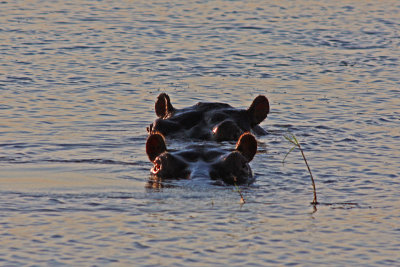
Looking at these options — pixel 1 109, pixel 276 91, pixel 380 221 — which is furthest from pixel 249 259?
pixel 276 91

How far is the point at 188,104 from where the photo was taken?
1554 centimetres

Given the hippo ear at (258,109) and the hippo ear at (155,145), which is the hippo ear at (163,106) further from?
the hippo ear at (155,145)

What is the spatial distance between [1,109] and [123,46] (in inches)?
252

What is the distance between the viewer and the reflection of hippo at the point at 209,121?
495 inches

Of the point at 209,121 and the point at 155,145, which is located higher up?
the point at 155,145

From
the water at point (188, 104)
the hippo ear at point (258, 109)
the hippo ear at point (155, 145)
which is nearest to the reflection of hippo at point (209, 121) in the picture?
the hippo ear at point (258, 109)

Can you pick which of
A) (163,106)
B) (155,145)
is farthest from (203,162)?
(163,106)

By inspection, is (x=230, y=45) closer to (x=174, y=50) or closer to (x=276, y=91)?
(x=174, y=50)

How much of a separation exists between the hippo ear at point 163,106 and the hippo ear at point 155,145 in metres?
2.71

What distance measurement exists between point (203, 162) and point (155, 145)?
721 millimetres

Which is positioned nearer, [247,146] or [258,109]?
[247,146]

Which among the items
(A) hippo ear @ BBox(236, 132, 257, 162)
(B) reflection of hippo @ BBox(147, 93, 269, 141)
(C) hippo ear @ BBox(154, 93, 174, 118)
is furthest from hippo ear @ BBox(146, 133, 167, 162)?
(C) hippo ear @ BBox(154, 93, 174, 118)

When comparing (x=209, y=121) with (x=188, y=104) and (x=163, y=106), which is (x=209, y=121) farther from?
(x=188, y=104)

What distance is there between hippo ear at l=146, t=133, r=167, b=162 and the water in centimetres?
28
